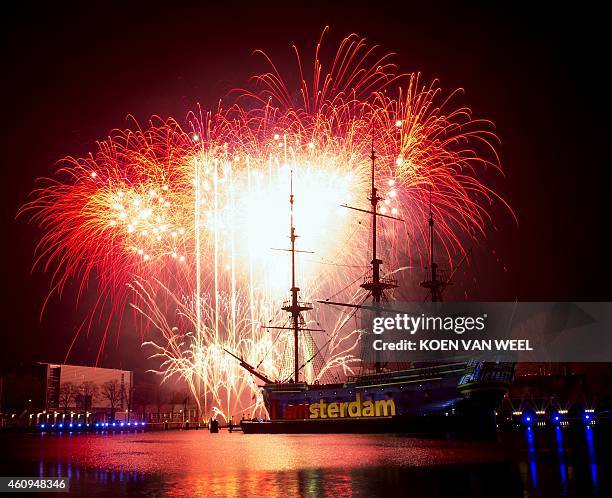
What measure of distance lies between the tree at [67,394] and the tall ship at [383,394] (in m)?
66.1

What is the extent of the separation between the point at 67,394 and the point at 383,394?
84176mm

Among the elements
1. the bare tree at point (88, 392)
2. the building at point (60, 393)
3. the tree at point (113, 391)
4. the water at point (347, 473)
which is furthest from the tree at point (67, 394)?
the water at point (347, 473)

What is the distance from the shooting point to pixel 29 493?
1817cm

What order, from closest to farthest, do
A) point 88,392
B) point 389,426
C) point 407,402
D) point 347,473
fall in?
point 347,473, point 407,402, point 389,426, point 88,392

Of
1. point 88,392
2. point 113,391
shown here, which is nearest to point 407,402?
point 88,392

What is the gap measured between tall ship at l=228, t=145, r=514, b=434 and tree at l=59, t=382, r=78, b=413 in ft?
217

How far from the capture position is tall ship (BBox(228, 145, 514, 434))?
53188 mm

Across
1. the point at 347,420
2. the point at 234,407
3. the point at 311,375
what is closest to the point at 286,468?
the point at 347,420

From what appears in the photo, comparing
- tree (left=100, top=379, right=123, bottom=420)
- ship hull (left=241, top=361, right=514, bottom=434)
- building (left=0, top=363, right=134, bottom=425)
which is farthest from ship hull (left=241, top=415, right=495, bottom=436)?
tree (left=100, top=379, right=123, bottom=420)

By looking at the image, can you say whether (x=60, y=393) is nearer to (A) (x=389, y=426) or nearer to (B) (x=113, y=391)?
(B) (x=113, y=391)

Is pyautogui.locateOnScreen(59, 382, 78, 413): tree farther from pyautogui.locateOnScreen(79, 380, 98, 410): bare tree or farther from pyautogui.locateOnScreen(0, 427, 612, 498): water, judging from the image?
pyautogui.locateOnScreen(0, 427, 612, 498): water

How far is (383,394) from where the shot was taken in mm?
58312

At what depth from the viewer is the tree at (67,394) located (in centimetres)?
12334

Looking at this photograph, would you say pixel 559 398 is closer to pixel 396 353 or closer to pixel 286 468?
pixel 396 353
